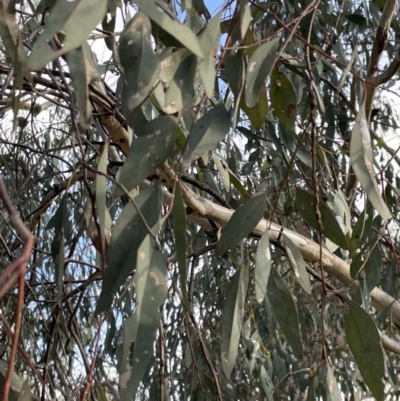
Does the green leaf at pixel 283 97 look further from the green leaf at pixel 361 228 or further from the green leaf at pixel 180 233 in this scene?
the green leaf at pixel 180 233

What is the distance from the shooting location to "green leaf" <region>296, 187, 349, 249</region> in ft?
3.17

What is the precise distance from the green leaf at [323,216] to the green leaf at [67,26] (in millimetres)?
486

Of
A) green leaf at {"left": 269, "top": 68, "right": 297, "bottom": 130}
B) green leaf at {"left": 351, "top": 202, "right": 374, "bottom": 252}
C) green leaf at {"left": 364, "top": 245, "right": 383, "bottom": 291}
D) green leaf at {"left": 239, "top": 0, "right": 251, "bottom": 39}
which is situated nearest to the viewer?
green leaf at {"left": 239, "top": 0, "right": 251, "bottom": 39}

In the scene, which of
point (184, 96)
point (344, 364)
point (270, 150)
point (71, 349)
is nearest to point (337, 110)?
point (270, 150)

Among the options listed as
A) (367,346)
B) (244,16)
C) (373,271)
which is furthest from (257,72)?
(373,271)

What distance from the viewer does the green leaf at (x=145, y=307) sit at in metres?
0.60

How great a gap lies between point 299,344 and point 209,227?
50 centimetres

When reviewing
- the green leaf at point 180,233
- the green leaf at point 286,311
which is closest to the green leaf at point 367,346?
the green leaf at point 286,311

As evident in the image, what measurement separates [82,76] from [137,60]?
0.21 ft

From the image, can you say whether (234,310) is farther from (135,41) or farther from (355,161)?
(135,41)

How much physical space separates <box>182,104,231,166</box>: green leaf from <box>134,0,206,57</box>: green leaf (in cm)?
13

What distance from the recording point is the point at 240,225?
0.80m

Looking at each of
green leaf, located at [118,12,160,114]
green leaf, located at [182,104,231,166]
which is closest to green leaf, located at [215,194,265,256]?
green leaf, located at [182,104,231,166]

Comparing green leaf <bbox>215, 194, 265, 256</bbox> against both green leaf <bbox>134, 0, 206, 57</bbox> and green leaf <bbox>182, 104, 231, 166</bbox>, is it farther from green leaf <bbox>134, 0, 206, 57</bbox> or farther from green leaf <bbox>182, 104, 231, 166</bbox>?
green leaf <bbox>134, 0, 206, 57</bbox>
